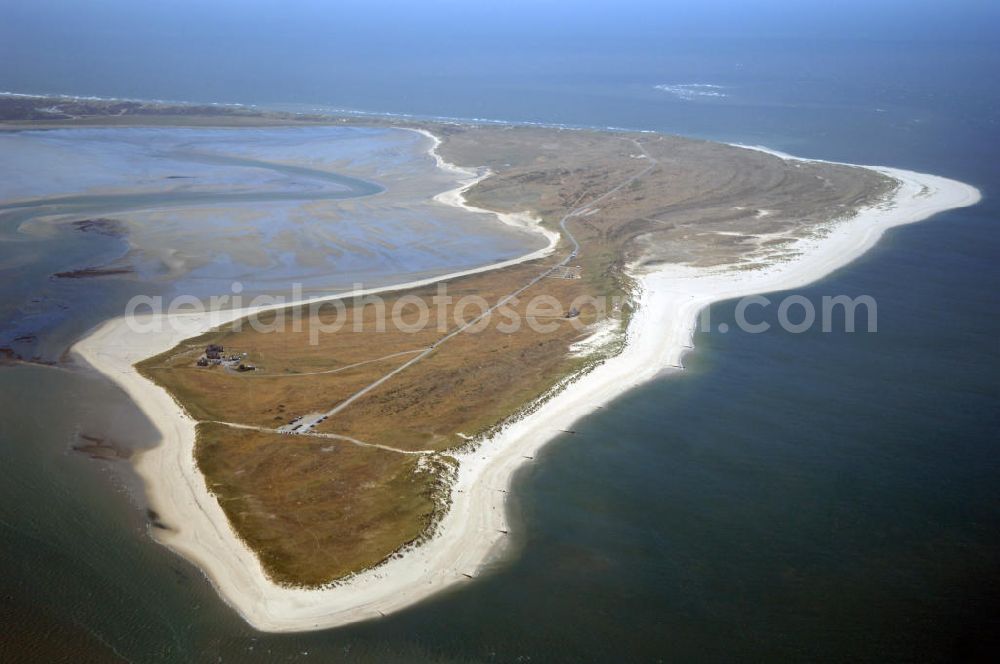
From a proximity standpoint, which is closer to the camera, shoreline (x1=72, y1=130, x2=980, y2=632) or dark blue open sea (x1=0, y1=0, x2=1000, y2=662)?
dark blue open sea (x1=0, y1=0, x2=1000, y2=662)

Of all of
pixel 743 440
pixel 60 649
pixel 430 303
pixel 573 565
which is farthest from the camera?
pixel 430 303

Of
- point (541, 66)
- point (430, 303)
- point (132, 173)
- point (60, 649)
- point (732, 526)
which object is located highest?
point (541, 66)

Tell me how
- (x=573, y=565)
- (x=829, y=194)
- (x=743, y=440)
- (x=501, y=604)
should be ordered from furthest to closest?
A: (x=829, y=194) < (x=743, y=440) < (x=573, y=565) < (x=501, y=604)

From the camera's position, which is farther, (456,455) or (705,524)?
(456,455)

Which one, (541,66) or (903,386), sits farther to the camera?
(541,66)

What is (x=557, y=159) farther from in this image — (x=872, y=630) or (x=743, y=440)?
(x=872, y=630)

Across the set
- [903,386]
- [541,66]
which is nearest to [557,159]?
[903,386]

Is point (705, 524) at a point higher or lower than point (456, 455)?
lower

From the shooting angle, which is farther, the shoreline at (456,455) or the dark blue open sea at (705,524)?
the shoreline at (456,455)
